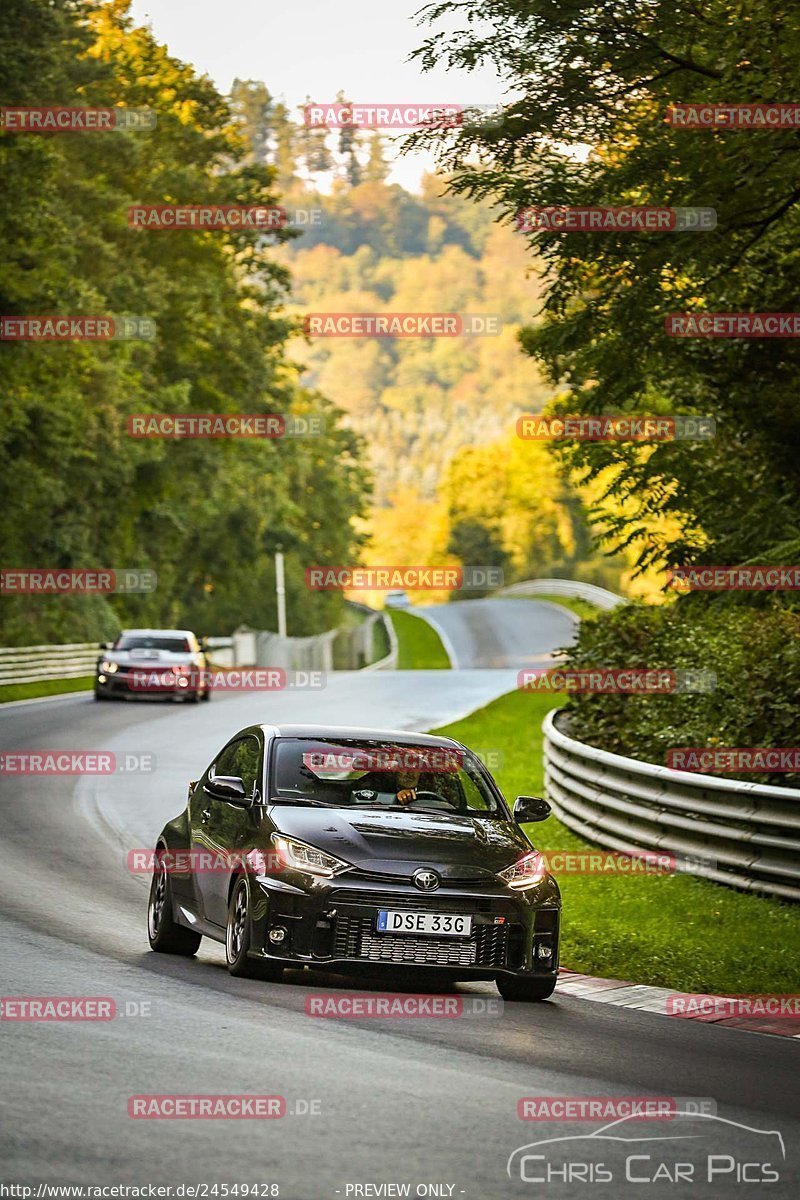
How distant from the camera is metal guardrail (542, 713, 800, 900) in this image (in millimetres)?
13305

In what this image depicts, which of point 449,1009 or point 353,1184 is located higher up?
point 353,1184

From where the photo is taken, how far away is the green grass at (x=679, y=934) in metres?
11.3

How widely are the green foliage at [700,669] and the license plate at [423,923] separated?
500 centimetres

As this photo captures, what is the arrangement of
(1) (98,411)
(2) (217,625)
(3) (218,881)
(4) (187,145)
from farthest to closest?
1. (2) (217,625)
2. (4) (187,145)
3. (1) (98,411)
4. (3) (218,881)

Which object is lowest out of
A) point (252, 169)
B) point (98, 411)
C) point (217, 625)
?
point (217, 625)

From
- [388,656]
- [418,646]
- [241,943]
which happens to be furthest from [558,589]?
[241,943]

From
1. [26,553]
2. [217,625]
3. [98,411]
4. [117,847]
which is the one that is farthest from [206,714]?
[217,625]

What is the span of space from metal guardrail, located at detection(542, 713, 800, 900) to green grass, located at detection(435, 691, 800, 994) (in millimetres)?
184

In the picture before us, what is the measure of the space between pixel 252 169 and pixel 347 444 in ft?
189

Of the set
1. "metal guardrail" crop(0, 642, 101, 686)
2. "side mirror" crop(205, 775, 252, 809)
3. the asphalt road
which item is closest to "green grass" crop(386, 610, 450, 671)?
"metal guardrail" crop(0, 642, 101, 686)

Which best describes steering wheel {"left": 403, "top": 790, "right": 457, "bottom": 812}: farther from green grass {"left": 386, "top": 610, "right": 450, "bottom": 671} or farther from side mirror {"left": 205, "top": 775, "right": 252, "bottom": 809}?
green grass {"left": 386, "top": 610, "right": 450, "bottom": 671}

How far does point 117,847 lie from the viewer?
702 inches

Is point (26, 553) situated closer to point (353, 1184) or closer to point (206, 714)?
point (206, 714)

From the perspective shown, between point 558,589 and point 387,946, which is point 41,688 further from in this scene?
point 558,589
